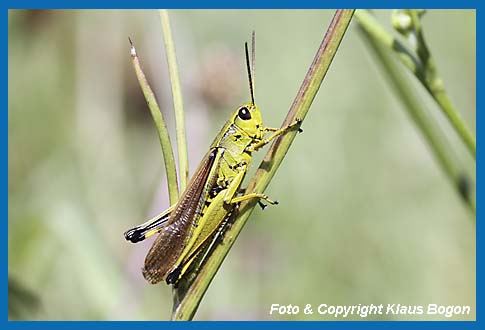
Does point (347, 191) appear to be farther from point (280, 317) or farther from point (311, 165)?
point (280, 317)

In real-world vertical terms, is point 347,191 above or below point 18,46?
below

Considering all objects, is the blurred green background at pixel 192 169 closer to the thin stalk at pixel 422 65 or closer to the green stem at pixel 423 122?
the green stem at pixel 423 122

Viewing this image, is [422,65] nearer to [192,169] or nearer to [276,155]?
[276,155]

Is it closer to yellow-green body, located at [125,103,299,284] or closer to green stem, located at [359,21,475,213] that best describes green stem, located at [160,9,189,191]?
yellow-green body, located at [125,103,299,284]

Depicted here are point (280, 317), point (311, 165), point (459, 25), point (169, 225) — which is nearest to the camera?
point (169, 225)

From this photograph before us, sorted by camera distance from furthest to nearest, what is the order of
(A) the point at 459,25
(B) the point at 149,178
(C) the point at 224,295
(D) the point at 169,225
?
1. (A) the point at 459,25
2. (B) the point at 149,178
3. (C) the point at 224,295
4. (D) the point at 169,225

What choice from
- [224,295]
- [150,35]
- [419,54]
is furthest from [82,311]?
[419,54]

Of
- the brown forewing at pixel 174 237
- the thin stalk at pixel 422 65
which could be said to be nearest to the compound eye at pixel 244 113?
the brown forewing at pixel 174 237
